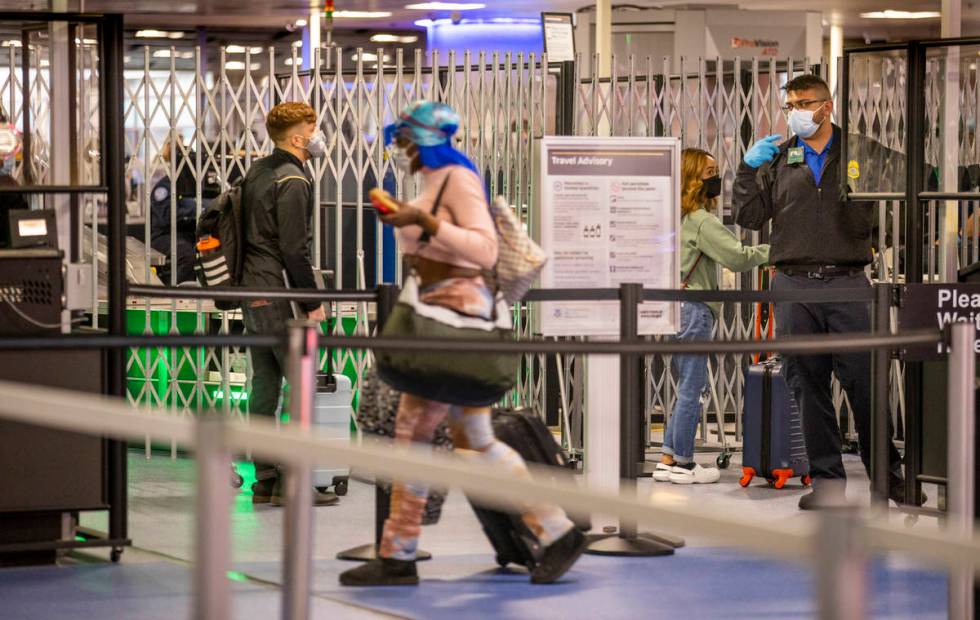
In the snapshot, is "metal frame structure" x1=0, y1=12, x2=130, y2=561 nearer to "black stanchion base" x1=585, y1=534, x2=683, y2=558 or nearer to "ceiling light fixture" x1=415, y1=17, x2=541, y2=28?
"black stanchion base" x1=585, y1=534, x2=683, y2=558

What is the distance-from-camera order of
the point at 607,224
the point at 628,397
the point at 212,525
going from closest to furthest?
1. the point at 212,525
2. the point at 628,397
3. the point at 607,224

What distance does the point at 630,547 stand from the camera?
537 cm

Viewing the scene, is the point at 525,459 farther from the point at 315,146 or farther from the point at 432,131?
the point at 315,146

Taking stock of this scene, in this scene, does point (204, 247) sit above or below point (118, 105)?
below

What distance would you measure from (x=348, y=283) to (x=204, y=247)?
4.46 feet

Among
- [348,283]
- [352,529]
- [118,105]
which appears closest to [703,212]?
[348,283]

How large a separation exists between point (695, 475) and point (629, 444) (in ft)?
6.63

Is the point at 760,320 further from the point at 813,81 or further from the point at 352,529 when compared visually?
the point at 352,529

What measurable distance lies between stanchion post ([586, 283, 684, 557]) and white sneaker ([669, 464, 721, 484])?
1.69 m

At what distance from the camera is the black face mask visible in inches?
287

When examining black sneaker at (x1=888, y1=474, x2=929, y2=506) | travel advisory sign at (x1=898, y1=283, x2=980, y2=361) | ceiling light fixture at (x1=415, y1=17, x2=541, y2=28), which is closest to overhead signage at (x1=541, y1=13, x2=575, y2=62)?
black sneaker at (x1=888, y1=474, x2=929, y2=506)

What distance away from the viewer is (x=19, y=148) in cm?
549

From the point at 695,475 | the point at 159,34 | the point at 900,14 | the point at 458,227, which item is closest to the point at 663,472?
the point at 695,475

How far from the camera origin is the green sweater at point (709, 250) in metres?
7.23
